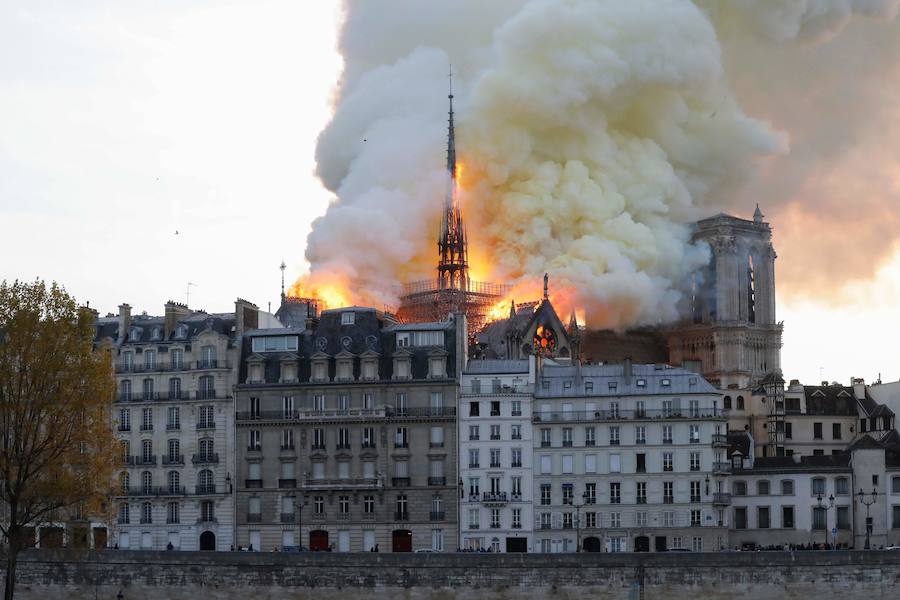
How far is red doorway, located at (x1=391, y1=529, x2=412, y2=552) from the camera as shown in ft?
342

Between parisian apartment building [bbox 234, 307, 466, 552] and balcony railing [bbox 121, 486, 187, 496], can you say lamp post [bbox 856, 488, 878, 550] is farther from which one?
balcony railing [bbox 121, 486, 187, 496]

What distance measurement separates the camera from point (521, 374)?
10544 centimetres

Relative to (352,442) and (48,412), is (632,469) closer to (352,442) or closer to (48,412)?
(352,442)

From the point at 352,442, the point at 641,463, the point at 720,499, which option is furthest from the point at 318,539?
the point at 720,499

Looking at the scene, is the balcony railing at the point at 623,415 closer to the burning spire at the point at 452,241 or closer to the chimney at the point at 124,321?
the chimney at the point at 124,321

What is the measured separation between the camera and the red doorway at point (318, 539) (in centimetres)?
10506

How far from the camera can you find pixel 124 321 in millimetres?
110750

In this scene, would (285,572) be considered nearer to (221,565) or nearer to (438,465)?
(221,565)

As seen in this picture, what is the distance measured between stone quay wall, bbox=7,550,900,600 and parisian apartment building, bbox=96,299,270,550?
12511mm

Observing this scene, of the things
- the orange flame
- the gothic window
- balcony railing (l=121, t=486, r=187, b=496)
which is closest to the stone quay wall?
balcony railing (l=121, t=486, r=187, b=496)

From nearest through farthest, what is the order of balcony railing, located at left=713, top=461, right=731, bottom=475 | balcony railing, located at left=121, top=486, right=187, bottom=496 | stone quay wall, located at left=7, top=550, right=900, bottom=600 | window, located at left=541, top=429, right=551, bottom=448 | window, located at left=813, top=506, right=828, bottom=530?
stone quay wall, located at left=7, top=550, right=900, bottom=600, balcony railing, located at left=713, top=461, right=731, bottom=475, window, located at left=541, top=429, right=551, bottom=448, window, located at left=813, top=506, right=828, bottom=530, balcony railing, located at left=121, top=486, right=187, bottom=496

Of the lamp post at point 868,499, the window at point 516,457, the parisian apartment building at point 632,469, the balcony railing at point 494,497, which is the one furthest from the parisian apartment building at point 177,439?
the lamp post at point 868,499

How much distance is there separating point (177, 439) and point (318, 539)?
346 inches

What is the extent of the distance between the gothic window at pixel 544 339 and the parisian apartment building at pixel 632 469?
89.3ft
